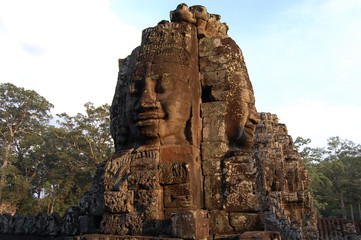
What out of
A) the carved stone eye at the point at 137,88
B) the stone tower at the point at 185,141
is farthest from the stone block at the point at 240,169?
the carved stone eye at the point at 137,88

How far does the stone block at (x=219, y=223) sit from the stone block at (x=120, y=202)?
124 cm

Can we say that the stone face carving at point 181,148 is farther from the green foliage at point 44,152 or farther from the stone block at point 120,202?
the green foliage at point 44,152

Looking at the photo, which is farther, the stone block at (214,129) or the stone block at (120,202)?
the stone block at (214,129)

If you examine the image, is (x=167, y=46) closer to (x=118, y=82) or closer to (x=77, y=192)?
(x=118, y=82)

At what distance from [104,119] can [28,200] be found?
27.6 feet

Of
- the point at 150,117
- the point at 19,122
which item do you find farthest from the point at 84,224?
the point at 19,122

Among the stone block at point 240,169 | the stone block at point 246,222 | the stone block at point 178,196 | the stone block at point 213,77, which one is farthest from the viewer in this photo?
the stone block at point 213,77

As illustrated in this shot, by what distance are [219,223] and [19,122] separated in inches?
1002

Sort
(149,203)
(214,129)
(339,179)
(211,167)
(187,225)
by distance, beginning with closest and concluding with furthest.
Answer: (187,225)
(149,203)
(211,167)
(214,129)
(339,179)

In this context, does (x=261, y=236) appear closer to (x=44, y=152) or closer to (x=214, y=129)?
(x=214, y=129)

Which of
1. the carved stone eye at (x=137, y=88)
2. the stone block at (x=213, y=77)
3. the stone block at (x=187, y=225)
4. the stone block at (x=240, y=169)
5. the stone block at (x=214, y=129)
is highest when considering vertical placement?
the stone block at (x=213, y=77)

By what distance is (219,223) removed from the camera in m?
4.57

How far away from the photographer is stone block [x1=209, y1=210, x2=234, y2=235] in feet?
14.8

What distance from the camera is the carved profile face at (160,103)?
15.7ft
